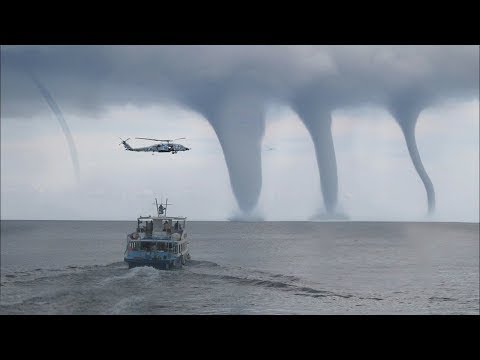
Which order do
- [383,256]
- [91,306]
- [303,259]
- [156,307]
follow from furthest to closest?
[383,256] < [303,259] < [156,307] < [91,306]

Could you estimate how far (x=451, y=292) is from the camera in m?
58.3

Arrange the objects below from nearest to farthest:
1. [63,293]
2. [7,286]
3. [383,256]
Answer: [63,293]
[7,286]
[383,256]

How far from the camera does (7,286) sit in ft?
168

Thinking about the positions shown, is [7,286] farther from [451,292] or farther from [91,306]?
[451,292]

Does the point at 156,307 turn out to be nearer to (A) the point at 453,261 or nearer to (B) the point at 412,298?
(B) the point at 412,298

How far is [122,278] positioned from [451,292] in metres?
33.9

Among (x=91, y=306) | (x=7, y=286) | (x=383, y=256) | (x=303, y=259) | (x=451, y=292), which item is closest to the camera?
(x=91, y=306)

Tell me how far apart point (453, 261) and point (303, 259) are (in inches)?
1151
